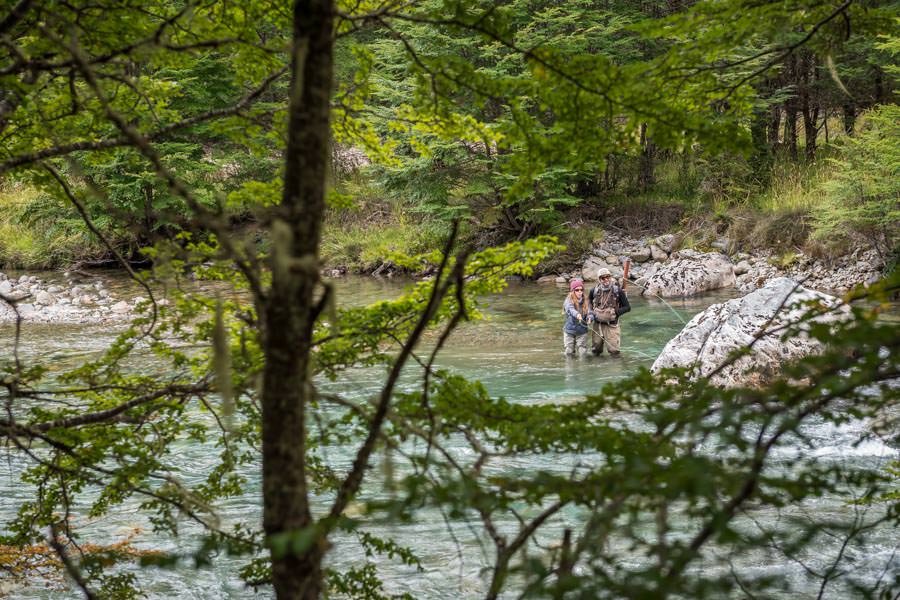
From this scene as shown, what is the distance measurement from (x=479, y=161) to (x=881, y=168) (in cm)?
981

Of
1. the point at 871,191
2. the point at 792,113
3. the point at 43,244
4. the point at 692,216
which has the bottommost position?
the point at 43,244

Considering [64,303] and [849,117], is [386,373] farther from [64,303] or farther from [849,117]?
[849,117]

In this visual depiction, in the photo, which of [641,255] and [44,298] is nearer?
[44,298]

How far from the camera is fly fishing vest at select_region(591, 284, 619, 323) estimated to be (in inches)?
466

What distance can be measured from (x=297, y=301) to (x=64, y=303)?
17970mm

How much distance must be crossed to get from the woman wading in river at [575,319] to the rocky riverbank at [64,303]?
8.83 metres

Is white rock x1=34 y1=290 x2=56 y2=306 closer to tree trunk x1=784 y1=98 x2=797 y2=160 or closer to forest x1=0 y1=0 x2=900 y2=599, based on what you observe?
forest x1=0 y1=0 x2=900 y2=599

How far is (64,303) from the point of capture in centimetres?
1778

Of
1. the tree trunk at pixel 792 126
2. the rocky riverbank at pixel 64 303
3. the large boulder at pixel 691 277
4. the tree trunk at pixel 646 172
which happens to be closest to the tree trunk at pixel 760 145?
the tree trunk at pixel 792 126

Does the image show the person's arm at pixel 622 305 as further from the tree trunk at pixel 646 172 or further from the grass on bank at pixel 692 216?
the tree trunk at pixel 646 172

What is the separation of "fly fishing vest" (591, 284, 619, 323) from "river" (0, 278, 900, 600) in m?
0.66

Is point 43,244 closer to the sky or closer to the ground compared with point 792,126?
closer to the ground

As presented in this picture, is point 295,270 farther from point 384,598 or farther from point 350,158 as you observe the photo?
point 350,158

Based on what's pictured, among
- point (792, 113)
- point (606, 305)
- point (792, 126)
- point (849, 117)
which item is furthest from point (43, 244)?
point (849, 117)
